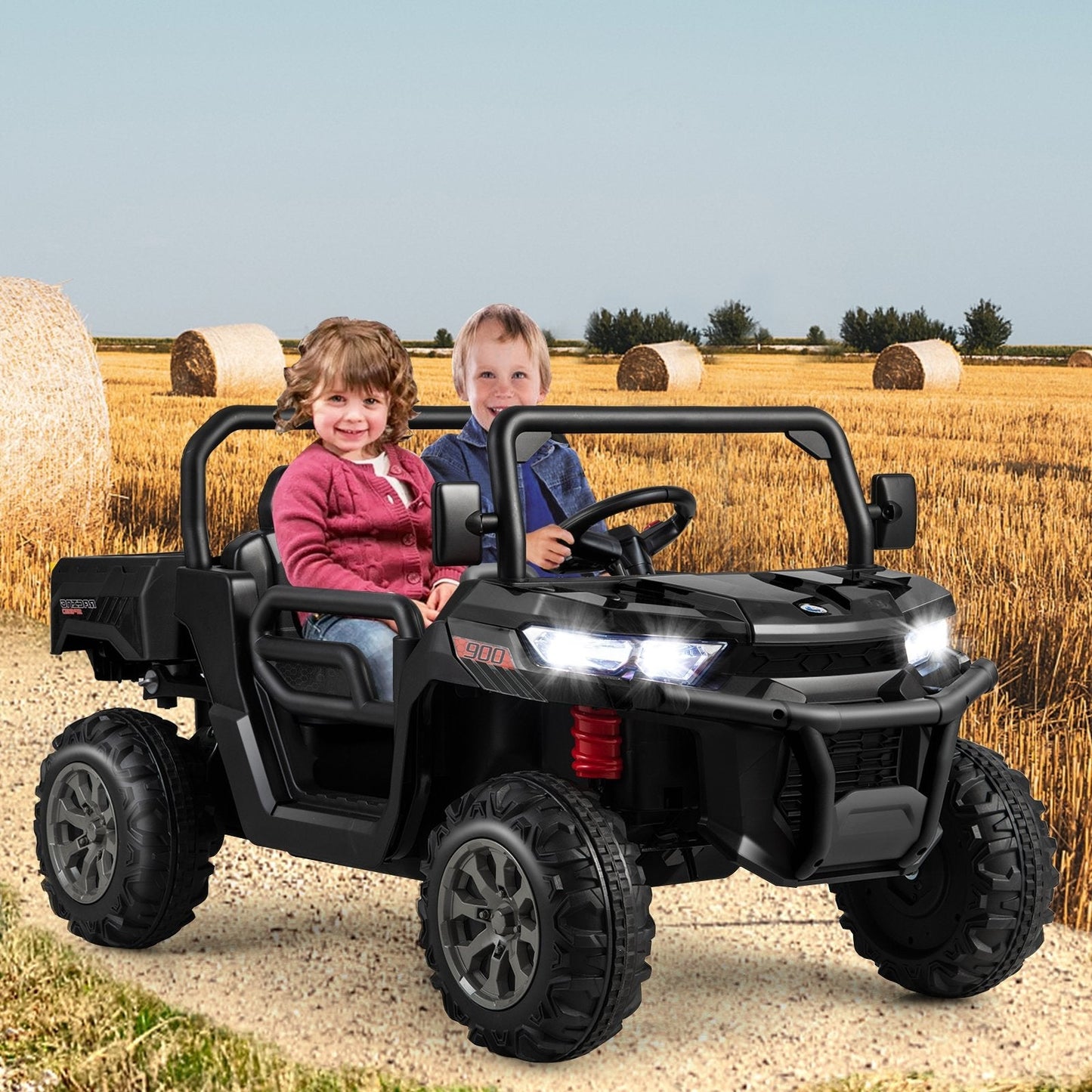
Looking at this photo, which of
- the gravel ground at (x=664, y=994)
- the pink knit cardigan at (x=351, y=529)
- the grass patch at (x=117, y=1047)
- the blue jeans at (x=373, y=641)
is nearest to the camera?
the grass patch at (x=117, y=1047)

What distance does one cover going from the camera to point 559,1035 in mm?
3344

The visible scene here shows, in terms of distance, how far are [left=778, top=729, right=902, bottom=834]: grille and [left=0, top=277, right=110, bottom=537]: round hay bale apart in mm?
9709

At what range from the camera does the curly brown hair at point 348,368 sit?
4070 millimetres

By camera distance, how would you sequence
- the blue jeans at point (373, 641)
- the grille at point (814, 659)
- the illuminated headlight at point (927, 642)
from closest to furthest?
the grille at point (814, 659), the illuminated headlight at point (927, 642), the blue jeans at point (373, 641)

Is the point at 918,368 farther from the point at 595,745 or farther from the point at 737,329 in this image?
the point at 595,745

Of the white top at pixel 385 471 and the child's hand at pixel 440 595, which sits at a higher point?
the white top at pixel 385 471

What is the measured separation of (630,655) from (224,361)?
21918 millimetres

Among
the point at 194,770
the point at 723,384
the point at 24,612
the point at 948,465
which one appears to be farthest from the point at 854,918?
the point at 723,384

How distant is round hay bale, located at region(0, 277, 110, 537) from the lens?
40.3 ft

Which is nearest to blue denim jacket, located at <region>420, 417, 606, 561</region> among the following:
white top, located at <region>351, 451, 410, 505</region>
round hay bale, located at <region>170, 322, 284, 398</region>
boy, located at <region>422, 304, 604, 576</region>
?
boy, located at <region>422, 304, 604, 576</region>

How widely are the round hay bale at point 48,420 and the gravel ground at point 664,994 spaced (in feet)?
24.3

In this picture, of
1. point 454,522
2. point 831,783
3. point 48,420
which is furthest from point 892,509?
point 48,420

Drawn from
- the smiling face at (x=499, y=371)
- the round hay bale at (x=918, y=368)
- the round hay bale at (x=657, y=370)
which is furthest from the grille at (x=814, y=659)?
the round hay bale at (x=918, y=368)

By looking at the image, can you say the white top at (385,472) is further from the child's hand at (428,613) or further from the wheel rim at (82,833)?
the wheel rim at (82,833)
